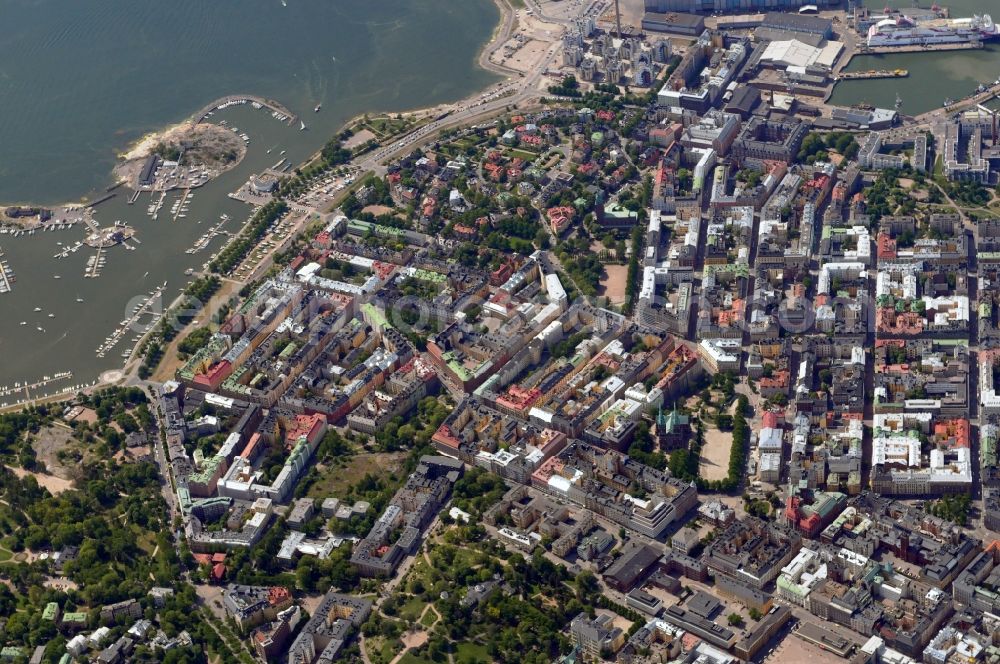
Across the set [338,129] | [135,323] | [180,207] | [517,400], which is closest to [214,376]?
[135,323]

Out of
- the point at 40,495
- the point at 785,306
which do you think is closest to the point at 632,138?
the point at 785,306

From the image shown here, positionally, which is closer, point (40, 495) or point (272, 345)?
point (40, 495)

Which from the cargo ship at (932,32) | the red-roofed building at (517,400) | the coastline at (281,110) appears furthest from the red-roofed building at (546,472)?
the cargo ship at (932,32)

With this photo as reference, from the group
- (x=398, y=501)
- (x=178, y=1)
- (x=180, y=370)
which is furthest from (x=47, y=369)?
(x=178, y=1)

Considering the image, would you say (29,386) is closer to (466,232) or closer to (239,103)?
(466,232)

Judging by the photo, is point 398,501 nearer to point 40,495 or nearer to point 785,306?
point 40,495

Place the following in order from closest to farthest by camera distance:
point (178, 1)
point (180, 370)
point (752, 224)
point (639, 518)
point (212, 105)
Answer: point (639, 518)
point (180, 370)
point (752, 224)
point (212, 105)
point (178, 1)

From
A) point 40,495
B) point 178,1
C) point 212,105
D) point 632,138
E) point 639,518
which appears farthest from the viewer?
point 178,1
